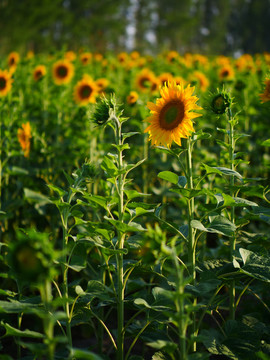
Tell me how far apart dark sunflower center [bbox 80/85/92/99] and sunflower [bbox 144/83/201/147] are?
7.19 feet

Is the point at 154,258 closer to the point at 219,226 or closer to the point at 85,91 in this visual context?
the point at 219,226

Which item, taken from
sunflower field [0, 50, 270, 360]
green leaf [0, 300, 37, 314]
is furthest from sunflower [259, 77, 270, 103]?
green leaf [0, 300, 37, 314]

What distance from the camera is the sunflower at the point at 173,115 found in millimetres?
1697

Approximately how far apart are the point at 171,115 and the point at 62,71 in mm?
3486

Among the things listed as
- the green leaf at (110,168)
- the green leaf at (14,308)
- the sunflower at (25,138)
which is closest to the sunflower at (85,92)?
the sunflower at (25,138)

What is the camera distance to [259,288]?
1.87 meters

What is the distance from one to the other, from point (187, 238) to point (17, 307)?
656 mm

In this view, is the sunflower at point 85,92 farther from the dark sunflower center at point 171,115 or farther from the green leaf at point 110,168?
the green leaf at point 110,168

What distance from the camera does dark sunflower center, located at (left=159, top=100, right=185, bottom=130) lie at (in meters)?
1.73

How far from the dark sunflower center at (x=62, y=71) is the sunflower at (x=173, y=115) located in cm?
336

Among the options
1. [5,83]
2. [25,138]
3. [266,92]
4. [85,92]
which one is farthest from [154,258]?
[85,92]

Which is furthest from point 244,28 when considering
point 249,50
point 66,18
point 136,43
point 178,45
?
point 66,18

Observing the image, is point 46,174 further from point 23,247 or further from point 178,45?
point 178,45

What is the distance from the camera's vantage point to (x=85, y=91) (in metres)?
3.96
